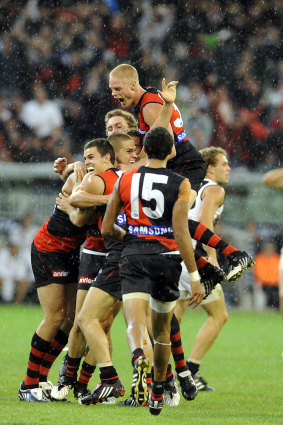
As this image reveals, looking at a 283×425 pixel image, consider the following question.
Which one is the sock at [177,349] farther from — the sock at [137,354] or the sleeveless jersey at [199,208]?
the sock at [137,354]

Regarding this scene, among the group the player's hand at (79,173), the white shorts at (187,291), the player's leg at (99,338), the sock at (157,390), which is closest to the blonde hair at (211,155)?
the white shorts at (187,291)

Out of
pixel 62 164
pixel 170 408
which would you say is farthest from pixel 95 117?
pixel 170 408

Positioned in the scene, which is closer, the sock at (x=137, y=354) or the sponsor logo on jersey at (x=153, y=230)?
the sock at (x=137, y=354)

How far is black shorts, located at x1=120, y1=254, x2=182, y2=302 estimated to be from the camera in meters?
5.95

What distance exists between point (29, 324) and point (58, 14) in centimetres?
789

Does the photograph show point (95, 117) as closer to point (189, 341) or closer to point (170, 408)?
point (189, 341)

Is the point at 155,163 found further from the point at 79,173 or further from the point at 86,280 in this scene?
the point at 86,280

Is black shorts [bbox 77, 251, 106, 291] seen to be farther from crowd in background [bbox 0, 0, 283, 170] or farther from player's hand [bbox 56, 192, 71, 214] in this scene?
crowd in background [bbox 0, 0, 283, 170]

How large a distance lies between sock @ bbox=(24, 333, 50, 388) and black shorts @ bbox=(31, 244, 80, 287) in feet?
1.62

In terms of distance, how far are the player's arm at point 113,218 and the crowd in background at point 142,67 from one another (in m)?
10.8

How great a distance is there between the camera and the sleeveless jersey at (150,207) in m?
5.88

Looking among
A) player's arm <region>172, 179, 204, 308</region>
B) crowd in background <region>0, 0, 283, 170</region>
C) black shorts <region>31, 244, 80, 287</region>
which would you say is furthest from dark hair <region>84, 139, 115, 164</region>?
crowd in background <region>0, 0, 283, 170</region>

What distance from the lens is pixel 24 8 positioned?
19.1m

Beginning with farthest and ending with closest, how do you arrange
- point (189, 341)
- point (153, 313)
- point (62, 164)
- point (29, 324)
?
point (29, 324), point (189, 341), point (62, 164), point (153, 313)
